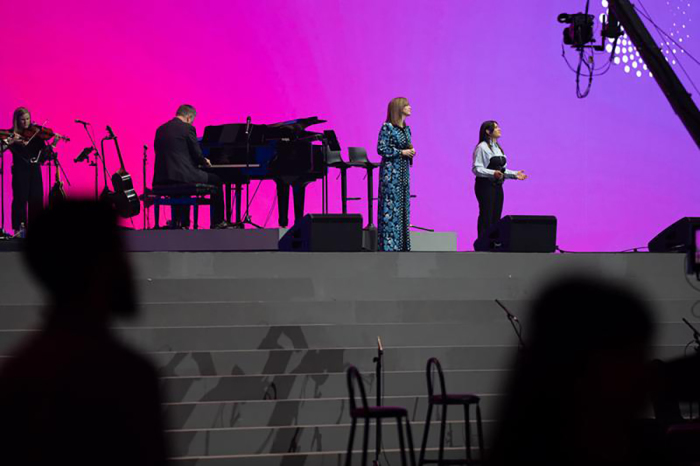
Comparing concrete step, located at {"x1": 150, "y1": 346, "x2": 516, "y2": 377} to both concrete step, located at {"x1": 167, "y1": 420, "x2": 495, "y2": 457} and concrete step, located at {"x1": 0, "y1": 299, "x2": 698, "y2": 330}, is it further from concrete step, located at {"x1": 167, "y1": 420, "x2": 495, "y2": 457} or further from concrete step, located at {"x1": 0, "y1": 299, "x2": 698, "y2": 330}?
concrete step, located at {"x1": 167, "y1": 420, "x2": 495, "y2": 457}

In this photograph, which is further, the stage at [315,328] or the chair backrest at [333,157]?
the chair backrest at [333,157]

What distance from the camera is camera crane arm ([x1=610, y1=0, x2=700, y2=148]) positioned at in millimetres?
9984

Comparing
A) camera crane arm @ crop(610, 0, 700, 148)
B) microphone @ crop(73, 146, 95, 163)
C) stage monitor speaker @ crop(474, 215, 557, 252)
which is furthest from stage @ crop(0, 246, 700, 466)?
camera crane arm @ crop(610, 0, 700, 148)

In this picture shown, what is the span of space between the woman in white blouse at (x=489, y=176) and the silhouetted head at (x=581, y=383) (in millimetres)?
5190

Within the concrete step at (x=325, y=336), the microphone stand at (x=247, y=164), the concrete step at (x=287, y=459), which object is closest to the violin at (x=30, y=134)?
the microphone stand at (x=247, y=164)

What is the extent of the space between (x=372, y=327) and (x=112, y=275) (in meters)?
4.45

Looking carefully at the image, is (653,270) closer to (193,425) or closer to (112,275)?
(193,425)

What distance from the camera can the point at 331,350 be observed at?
537cm

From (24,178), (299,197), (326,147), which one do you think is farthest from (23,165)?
(326,147)

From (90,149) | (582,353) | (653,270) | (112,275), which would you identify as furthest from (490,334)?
(90,149)

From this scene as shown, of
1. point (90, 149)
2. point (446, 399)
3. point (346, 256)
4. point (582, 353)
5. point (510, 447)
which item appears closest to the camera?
point (510, 447)

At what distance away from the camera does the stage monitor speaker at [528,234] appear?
23.0 feet

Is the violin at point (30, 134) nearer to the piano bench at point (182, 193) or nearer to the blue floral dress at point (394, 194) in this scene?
the piano bench at point (182, 193)

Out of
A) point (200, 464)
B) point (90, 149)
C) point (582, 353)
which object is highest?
point (90, 149)
